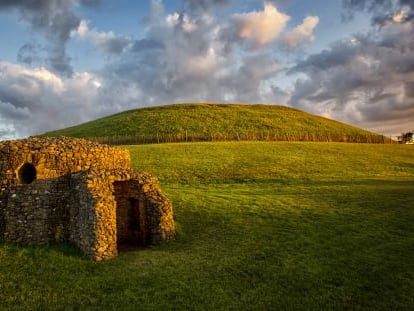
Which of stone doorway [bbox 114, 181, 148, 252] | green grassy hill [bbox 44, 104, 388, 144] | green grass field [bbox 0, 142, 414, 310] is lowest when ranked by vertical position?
green grass field [bbox 0, 142, 414, 310]

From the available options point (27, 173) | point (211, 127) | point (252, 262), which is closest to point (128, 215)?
point (27, 173)

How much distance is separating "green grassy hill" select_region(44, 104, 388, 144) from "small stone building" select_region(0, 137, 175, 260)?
49.5 m

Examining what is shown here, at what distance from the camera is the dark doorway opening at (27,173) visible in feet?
59.3

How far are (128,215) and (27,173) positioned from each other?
17.6 feet

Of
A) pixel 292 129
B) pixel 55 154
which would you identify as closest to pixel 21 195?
pixel 55 154

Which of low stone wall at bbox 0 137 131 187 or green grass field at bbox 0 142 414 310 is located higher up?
low stone wall at bbox 0 137 131 187

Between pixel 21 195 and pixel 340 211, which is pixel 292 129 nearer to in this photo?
pixel 340 211

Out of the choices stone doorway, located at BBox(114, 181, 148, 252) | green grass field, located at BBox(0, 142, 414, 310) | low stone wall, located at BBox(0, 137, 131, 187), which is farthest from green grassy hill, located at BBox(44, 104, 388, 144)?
low stone wall, located at BBox(0, 137, 131, 187)

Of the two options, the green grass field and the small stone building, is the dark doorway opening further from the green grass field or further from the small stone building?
the green grass field

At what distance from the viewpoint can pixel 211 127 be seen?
7850cm

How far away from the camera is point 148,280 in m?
14.3

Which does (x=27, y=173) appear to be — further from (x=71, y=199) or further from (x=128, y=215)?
(x=128, y=215)

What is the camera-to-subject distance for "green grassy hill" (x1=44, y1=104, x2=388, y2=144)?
71387 mm

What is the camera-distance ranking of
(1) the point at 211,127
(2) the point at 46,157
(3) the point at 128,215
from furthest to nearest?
(1) the point at 211,127
(3) the point at 128,215
(2) the point at 46,157
